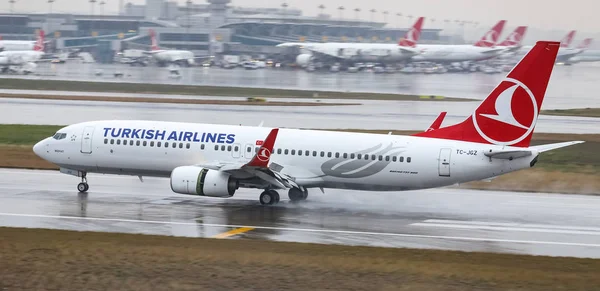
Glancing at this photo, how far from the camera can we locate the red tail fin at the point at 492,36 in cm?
16699

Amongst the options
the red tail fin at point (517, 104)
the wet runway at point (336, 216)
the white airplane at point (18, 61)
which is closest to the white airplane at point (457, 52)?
the white airplane at point (18, 61)

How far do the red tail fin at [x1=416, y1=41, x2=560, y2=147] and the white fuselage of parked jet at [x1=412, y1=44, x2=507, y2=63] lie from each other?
130846 millimetres

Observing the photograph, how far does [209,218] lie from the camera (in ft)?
105

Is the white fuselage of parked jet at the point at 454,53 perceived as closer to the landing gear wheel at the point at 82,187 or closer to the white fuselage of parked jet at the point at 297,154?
the white fuselage of parked jet at the point at 297,154

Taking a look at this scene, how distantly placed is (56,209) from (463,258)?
16.2 metres

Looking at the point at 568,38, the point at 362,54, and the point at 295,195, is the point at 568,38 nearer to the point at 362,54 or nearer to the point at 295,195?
the point at 362,54

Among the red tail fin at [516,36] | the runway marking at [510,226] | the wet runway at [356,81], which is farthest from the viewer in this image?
the red tail fin at [516,36]

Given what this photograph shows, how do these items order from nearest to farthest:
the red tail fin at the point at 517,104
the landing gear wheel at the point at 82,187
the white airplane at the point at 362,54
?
the red tail fin at the point at 517,104 < the landing gear wheel at the point at 82,187 < the white airplane at the point at 362,54

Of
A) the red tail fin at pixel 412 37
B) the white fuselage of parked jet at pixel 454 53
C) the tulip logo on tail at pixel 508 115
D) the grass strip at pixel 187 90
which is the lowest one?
the grass strip at pixel 187 90

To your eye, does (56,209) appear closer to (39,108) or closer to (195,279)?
(195,279)

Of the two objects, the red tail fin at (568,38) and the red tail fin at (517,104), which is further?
the red tail fin at (568,38)

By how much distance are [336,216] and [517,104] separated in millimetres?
8457

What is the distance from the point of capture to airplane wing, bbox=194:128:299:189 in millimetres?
33812

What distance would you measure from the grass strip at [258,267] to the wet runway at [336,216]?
7.74 feet
